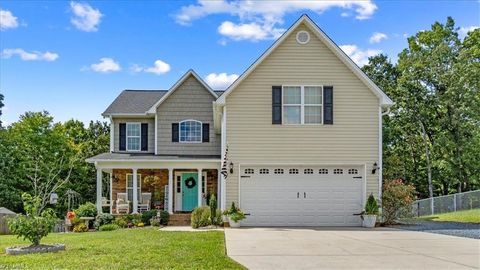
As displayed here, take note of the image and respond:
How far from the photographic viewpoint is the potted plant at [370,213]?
701 inches

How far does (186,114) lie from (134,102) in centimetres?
328


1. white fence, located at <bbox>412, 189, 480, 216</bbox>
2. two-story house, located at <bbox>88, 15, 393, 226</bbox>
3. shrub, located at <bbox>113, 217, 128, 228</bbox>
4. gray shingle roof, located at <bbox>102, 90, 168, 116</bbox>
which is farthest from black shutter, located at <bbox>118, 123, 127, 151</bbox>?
white fence, located at <bbox>412, 189, 480, 216</bbox>

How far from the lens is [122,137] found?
961 inches

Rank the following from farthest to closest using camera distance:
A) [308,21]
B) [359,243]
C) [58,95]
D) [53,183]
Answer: [53,183]
[58,95]
[308,21]
[359,243]

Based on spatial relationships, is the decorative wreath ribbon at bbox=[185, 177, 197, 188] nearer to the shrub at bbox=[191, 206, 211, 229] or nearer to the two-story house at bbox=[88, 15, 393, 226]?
the two-story house at bbox=[88, 15, 393, 226]

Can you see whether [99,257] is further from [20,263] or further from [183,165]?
[183,165]

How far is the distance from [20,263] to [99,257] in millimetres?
1381

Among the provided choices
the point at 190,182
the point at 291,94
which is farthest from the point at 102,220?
the point at 291,94

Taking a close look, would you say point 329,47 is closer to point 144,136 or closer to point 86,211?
point 144,136

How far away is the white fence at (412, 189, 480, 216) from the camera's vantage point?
25938mm

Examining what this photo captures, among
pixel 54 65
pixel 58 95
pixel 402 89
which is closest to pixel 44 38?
pixel 54 65

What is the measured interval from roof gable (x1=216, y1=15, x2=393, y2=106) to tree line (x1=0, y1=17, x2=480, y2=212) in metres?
11.9

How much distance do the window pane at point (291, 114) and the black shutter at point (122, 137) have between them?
941 cm

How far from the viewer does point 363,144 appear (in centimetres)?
1858
